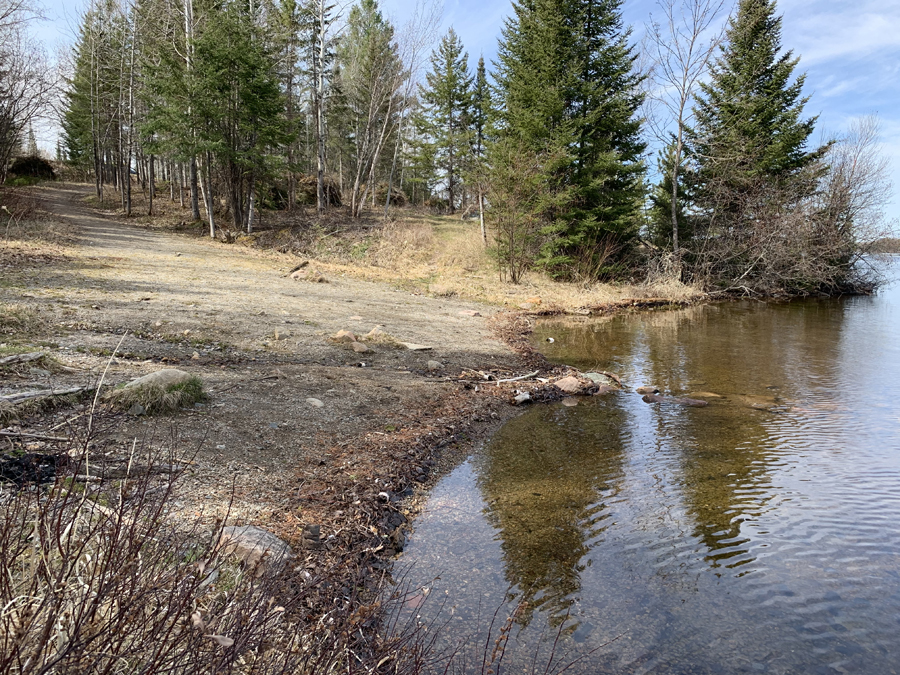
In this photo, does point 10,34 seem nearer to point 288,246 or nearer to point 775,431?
point 288,246

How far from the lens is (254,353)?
24.8 ft

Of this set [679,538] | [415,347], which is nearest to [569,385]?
[415,347]

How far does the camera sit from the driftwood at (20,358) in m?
5.06

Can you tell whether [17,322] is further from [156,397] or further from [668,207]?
[668,207]

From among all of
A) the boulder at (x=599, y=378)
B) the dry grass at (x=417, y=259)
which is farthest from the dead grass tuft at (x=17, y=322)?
the dry grass at (x=417, y=259)

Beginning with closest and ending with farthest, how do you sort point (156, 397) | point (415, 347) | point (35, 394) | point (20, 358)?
point (35, 394)
point (156, 397)
point (20, 358)
point (415, 347)

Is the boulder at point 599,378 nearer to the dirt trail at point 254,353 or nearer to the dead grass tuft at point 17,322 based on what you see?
the dirt trail at point 254,353

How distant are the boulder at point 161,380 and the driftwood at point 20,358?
49.0 inches

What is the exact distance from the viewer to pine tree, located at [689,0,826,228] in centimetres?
2247

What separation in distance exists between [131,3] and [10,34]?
9275 millimetres

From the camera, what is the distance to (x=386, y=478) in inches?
184

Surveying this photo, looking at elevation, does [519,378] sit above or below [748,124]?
below

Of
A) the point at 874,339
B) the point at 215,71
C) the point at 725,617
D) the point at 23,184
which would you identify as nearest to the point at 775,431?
the point at 725,617

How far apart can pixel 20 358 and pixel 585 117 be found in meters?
20.4
